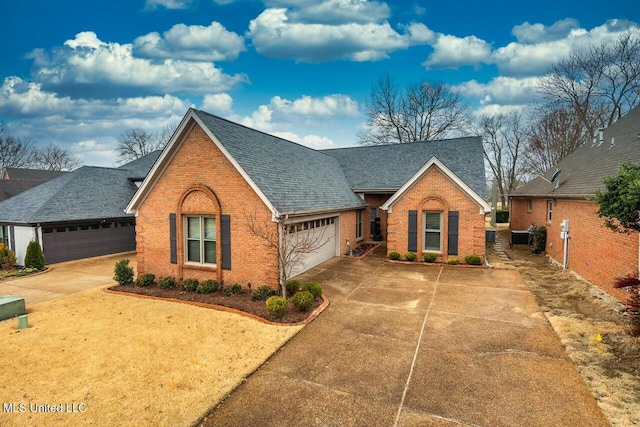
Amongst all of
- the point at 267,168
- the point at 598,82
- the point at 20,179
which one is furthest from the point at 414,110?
the point at 20,179

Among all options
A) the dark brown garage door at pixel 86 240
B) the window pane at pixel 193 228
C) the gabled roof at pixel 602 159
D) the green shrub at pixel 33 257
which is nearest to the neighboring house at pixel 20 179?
the dark brown garage door at pixel 86 240

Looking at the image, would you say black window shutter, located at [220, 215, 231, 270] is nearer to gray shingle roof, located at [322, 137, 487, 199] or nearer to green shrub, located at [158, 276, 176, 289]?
green shrub, located at [158, 276, 176, 289]

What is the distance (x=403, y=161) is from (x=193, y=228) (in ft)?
48.8

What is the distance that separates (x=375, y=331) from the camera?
7.57m

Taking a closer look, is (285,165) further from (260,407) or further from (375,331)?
(260,407)

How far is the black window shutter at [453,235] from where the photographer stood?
14541mm

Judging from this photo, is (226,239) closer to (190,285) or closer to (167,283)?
(190,285)

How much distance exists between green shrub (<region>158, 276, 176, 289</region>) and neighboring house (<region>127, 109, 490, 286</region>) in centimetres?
30

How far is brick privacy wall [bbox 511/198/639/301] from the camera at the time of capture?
28.8 feet

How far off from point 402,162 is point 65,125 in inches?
1406

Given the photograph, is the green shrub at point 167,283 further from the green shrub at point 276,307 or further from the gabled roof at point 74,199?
the gabled roof at point 74,199

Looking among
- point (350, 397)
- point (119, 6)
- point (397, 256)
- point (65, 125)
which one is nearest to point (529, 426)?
point (350, 397)

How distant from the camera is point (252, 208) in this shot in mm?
10266

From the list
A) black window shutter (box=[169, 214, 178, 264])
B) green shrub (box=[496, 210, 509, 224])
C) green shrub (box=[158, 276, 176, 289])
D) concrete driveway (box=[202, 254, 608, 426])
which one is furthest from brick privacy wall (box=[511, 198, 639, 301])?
green shrub (box=[496, 210, 509, 224])
